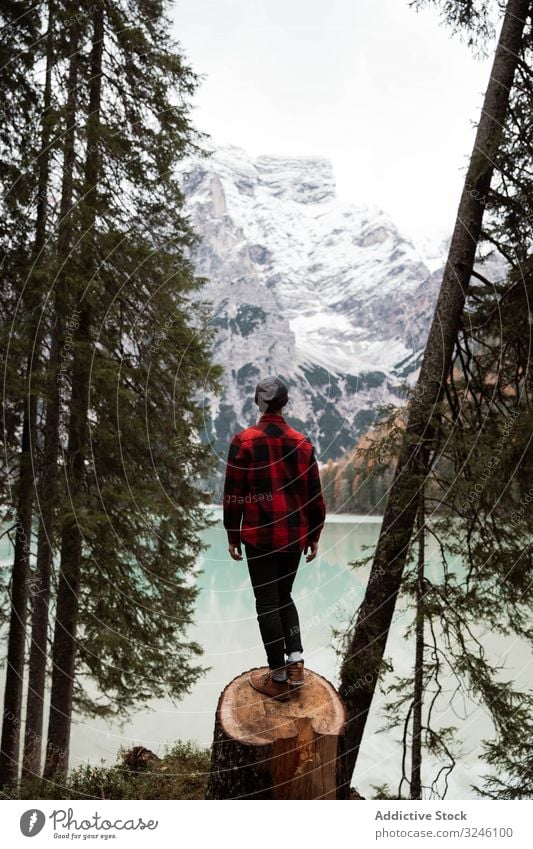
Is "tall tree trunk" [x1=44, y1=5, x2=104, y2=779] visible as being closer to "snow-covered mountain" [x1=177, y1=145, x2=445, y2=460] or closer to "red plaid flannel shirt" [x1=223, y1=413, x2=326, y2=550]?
"snow-covered mountain" [x1=177, y1=145, x2=445, y2=460]

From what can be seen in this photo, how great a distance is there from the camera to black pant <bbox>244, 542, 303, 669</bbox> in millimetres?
3363

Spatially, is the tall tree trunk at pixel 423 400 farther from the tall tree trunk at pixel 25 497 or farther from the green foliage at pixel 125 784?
the tall tree trunk at pixel 25 497

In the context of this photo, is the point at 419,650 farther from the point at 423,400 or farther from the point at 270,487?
the point at 270,487

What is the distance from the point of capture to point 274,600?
3400 mm

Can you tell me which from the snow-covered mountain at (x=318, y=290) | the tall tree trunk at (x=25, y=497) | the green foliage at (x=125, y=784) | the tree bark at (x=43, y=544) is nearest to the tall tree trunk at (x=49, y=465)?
the tree bark at (x=43, y=544)

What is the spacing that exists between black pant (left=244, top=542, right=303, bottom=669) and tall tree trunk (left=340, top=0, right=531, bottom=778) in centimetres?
183

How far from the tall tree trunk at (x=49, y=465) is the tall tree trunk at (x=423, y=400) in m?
3.84

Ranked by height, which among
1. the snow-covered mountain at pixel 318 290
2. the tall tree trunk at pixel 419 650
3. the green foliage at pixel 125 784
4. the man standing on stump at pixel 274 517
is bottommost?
the green foliage at pixel 125 784

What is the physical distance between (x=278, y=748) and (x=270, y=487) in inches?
54.4

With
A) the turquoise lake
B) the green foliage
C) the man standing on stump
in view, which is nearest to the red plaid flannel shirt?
the man standing on stump

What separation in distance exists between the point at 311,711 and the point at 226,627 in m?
17.2

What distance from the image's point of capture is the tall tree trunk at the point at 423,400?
5023mm

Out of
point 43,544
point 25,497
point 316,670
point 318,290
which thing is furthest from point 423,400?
point 316,670

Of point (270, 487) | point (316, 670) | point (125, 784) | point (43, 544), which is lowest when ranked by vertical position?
point (316, 670)
